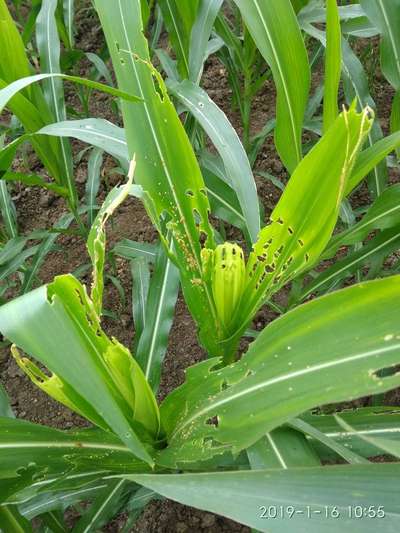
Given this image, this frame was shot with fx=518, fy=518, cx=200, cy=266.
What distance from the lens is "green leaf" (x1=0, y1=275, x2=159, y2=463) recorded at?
38 cm

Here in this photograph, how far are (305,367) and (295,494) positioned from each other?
94 mm

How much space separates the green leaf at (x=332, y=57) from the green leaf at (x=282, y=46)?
0.05 meters

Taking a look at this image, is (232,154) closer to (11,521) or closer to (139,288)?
(139,288)

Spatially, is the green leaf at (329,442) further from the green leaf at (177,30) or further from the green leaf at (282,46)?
the green leaf at (177,30)

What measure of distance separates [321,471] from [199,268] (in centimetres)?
29

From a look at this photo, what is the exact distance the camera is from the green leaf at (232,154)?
63 cm

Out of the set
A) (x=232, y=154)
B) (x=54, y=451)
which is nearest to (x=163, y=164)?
(x=232, y=154)

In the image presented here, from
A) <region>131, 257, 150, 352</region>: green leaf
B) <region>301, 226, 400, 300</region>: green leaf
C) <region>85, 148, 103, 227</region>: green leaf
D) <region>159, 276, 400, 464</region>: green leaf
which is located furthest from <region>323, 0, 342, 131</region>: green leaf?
<region>85, 148, 103, 227</region>: green leaf

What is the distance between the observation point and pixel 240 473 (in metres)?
0.37

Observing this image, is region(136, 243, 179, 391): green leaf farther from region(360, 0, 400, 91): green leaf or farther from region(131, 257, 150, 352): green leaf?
region(360, 0, 400, 91): green leaf

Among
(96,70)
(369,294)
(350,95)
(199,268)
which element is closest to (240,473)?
(369,294)

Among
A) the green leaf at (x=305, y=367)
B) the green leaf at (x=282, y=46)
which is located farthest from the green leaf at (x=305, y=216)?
the green leaf at (x=282, y=46)

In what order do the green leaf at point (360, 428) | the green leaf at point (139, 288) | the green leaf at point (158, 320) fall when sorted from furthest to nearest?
1. the green leaf at point (139, 288)
2. the green leaf at point (158, 320)
3. the green leaf at point (360, 428)

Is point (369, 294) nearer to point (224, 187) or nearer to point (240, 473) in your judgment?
point (240, 473)
